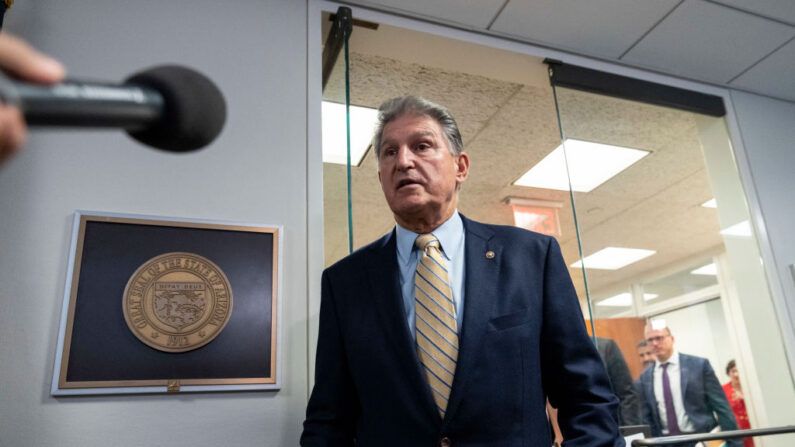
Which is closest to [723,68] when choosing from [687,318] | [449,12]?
[449,12]

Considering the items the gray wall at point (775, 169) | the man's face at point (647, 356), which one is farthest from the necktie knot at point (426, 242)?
the man's face at point (647, 356)

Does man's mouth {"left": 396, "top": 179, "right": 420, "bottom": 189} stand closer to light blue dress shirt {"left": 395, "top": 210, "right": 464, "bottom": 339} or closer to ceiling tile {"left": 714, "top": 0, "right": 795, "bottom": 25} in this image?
light blue dress shirt {"left": 395, "top": 210, "right": 464, "bottom": 339}

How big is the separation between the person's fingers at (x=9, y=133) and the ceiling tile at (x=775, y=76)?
318cm

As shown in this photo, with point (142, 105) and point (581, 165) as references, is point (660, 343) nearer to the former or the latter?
point (581, 165)

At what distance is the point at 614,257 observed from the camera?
19.0 ft

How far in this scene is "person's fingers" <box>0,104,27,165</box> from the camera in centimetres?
21

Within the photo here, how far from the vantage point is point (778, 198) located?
275 cm

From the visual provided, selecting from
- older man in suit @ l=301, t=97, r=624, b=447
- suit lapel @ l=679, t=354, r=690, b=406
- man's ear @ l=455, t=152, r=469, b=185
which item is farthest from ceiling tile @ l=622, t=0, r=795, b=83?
suit lapel @ l=679, t=354, r=690, b=406

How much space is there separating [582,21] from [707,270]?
3.48m

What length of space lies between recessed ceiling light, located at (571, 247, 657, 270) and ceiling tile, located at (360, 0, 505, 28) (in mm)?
3758

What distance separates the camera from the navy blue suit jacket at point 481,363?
3.70 ft

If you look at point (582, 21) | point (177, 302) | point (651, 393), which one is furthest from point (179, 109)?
point (651, 393)

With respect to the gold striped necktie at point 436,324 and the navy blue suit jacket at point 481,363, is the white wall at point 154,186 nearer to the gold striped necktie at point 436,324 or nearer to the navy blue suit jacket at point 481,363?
the navy blue suit jacket at point 481,363

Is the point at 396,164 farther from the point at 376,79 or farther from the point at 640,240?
the point at 640,240
